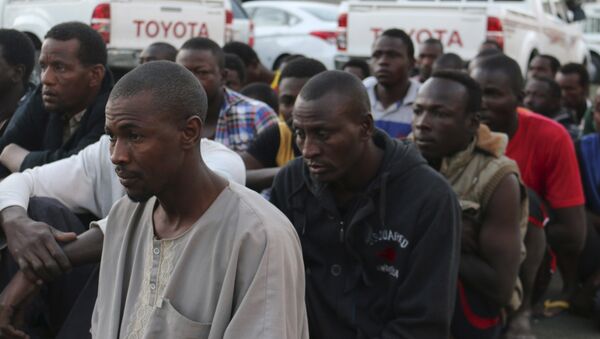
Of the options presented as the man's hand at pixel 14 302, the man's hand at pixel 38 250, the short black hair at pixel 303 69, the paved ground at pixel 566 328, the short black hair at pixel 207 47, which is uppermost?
the short black hair at pixel 207 47

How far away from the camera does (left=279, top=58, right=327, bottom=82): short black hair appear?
5840mm

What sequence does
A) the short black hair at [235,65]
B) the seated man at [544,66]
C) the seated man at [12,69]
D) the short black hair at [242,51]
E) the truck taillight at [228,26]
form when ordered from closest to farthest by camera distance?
the seated man at [12,69], the short black hair at [235,65], the short black hair at [242,51], the seated man at [544,66], the truck taillight at [228,26]

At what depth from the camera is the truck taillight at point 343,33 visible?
1157 cm

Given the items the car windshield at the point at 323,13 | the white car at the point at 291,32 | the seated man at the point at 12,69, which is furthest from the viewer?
the car windshield at the point at 323,13

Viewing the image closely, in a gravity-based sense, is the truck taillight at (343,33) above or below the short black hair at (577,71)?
above

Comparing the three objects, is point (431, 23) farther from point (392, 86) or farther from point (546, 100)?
point (392, 86)

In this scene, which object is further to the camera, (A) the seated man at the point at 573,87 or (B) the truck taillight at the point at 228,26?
(B) the truck taillight at the point at 228,26

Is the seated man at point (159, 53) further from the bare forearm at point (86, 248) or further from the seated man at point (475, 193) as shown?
the bare forearm at point (86, 248)

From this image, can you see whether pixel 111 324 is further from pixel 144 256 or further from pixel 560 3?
pixel 560 3

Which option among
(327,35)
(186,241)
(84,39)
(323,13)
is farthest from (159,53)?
(323,13)

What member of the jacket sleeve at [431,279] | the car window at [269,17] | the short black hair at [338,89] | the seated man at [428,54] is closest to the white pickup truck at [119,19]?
the seated man at [428,54]

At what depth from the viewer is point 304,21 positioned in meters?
16.4

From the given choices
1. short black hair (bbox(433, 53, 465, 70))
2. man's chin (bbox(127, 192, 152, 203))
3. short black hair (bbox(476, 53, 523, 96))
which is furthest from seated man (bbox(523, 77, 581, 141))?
man's chin (bbox(127, 192, 152, 203))

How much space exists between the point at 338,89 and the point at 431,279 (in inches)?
30.2
